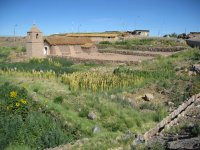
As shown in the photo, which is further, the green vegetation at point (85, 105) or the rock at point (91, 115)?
the rock at point (91, 115)

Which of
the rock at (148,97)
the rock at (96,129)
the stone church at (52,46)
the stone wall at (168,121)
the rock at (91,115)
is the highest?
the stone church at (52,46)

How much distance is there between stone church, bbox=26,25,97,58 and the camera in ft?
119

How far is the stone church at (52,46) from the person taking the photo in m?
36.4

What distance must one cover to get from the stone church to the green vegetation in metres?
10.7

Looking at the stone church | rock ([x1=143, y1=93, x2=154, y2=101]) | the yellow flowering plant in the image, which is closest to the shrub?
the yellow flowering plant

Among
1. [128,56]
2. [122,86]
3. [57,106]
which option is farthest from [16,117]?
[128,56]

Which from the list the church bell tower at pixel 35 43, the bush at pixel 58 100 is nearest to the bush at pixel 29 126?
the bush at pixel 58 100

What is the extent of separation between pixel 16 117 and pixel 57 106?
2.64 m

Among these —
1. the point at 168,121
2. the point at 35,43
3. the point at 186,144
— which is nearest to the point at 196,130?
the point at 186,144

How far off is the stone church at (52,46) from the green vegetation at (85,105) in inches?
422

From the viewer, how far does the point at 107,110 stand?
15.7 meters

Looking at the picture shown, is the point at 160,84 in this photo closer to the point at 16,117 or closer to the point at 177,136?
the point at 16,117

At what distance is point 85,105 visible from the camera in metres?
16.5

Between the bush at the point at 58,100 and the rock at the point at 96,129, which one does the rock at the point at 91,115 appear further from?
the bush at the point at 58,100
